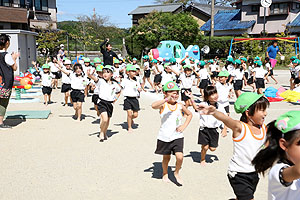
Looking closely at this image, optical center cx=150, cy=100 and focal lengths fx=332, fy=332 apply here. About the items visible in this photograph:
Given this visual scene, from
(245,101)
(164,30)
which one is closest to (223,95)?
(245,101)

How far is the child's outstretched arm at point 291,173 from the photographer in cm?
188

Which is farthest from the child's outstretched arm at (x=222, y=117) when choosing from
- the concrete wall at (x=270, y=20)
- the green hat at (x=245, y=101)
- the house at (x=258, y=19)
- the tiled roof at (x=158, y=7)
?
the tiled roof at (x=158, y=7)

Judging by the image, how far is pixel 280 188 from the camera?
2090mm

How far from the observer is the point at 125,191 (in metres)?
4.67

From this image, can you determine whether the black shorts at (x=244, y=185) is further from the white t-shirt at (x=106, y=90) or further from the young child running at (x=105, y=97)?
the white t-shirt at (x=106, y=90)

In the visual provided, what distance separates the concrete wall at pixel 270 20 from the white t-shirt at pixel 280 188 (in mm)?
37367

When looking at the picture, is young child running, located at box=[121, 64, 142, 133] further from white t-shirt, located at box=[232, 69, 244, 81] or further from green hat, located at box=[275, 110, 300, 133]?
green hat, located at box=[275, 110, 300, 133]

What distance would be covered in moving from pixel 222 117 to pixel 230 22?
41.2m

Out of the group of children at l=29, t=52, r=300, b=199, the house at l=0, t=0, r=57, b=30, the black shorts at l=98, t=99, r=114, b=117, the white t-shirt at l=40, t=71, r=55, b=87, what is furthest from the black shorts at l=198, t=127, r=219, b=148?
the house at l=0, t=0, r=57, b=30

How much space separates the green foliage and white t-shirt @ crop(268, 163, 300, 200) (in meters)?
30.5

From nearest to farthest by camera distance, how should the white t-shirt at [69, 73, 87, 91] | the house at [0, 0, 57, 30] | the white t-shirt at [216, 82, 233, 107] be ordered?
the white t-shirt at [216, 82, 233, 107] < the white t-shirt at [69, 73, 87, 91] < the house at [0, 0, 57, 30]

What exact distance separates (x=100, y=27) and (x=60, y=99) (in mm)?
28706

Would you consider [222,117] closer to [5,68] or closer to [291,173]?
[291,173]

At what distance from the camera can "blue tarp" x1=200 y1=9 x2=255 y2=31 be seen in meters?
39.2
